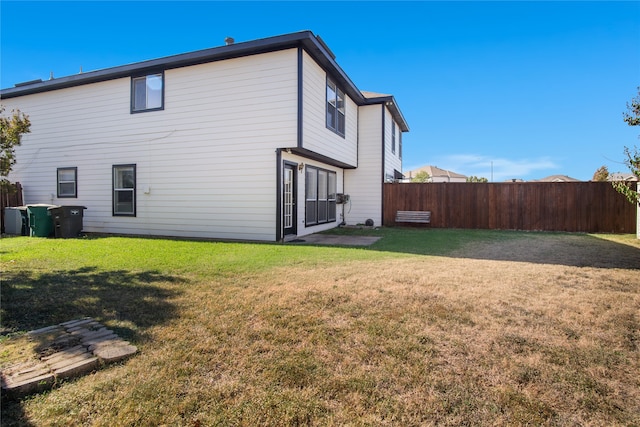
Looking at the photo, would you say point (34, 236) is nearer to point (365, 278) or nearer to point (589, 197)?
point (365, 278)

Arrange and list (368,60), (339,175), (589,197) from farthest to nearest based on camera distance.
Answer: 1. (368,60)
2. (339,175)
3. (589,197)

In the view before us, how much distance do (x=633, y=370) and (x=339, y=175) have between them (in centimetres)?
1208

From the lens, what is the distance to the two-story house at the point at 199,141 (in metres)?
9.09

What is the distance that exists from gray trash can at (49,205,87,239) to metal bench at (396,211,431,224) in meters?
11.5

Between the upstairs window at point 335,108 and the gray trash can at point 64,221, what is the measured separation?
8.22 meters

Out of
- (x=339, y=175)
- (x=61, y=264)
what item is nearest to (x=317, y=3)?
(x=339, y=175)

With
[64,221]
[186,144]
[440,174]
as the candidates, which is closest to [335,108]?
[186,144]

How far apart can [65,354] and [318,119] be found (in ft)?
28.2

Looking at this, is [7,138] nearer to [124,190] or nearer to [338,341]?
[124,190]

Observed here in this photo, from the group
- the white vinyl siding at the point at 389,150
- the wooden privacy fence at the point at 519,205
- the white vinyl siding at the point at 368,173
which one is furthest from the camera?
the white vinyl siding at the point at 389,150

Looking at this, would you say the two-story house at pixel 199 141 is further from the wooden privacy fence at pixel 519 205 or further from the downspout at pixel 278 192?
the wooden privacy fence at pixel 519 205

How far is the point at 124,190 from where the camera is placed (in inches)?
433

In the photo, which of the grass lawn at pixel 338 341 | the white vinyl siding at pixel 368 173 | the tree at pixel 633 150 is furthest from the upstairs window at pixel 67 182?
the tree at pixel 633 150

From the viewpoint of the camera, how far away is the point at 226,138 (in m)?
9.61
